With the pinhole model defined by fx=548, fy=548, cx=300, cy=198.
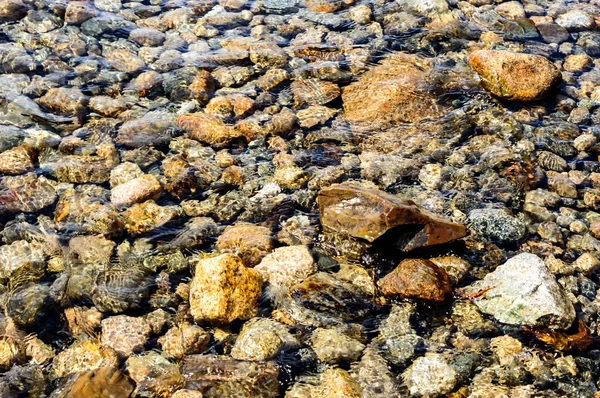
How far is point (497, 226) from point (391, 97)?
7.98ft

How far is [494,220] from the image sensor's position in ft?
17.6

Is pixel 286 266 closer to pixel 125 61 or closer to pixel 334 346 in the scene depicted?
pixel 334 346

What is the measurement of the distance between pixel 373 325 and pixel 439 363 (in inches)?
24.1

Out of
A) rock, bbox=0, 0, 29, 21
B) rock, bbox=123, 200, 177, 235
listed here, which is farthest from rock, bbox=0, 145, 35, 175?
rock, bbox=0, 0, 29, 21

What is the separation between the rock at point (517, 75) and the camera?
712 cm

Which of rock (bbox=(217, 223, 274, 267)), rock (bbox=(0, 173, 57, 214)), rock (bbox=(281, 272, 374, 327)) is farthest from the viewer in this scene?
rock (bbox=(0, 173, 57, 214))

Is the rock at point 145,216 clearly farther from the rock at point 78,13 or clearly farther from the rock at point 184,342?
the rock at point 78,13

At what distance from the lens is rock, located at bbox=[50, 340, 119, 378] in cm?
411

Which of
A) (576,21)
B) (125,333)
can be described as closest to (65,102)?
(125,333)

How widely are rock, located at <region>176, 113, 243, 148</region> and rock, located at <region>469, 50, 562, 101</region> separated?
3.43m

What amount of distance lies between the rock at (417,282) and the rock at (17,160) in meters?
4.06

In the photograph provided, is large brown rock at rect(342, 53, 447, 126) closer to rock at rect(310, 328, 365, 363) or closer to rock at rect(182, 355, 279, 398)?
rock at rect(310, 328, 365, 363)

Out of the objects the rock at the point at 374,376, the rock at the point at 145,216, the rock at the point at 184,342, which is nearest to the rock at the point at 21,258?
the rock at the point at 145,216

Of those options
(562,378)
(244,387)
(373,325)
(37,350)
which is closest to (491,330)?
(562,378)
